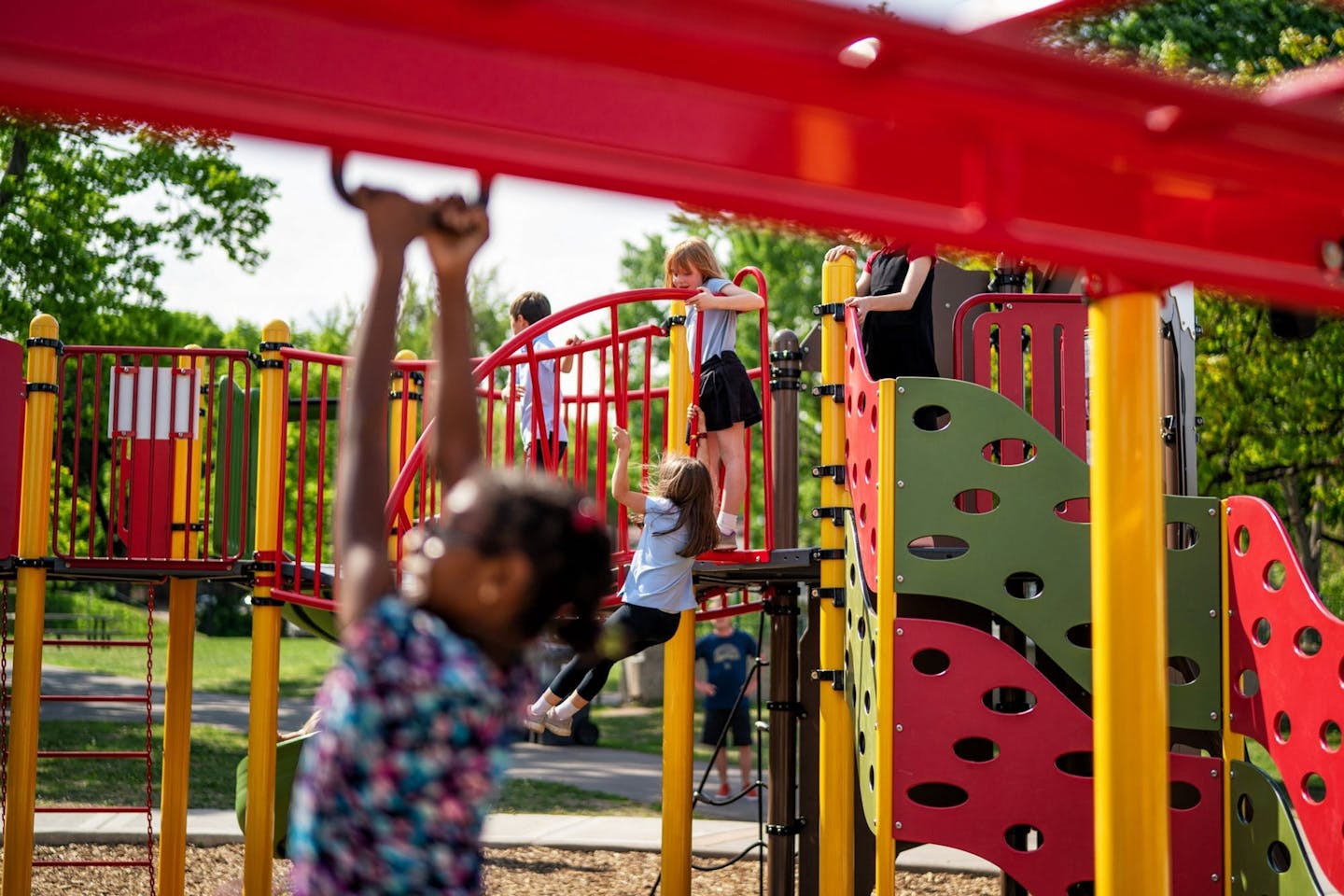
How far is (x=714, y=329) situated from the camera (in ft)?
20.7

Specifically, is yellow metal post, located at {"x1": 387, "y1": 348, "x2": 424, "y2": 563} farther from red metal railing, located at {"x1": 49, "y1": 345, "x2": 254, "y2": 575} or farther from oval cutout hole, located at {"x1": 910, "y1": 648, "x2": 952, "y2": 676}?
oval cutout hole, located at {"x1": 910, "y1": 648, "x2": 952, "y2": 676}

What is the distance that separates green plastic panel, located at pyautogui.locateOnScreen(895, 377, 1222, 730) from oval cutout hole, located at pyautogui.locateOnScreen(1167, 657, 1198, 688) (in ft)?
0.06

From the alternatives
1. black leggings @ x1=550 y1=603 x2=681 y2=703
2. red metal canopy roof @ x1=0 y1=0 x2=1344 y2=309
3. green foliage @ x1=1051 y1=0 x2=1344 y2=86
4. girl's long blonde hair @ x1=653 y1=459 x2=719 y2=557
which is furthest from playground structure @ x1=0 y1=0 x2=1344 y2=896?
green foliage @ x1=1051 y1=0 x2=1344 y2=86

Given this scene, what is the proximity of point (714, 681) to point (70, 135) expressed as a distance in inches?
397

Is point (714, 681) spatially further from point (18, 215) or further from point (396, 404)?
point (18, 215)

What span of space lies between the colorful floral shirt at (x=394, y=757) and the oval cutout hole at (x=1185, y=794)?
4000 millimetres

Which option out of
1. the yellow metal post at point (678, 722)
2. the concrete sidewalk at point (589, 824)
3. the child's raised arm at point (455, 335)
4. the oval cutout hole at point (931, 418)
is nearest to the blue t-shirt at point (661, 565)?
the yellow metal post at point (678, 722)

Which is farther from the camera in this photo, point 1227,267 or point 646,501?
point 646,501

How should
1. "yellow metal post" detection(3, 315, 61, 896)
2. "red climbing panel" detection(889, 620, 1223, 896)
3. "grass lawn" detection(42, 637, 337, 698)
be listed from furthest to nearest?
"grass lawn" detection(42, 637, 337, 698), "yellow metal post" detection(3, 315, 61, 896), "red climbing panel" detection(889, 620, 1223, 896)

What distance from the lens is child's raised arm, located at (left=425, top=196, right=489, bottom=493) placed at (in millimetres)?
1813

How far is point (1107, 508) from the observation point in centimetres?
255

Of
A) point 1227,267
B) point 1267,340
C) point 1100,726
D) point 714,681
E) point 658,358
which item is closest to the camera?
point 1227,267

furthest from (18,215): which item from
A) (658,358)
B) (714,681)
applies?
(658,358)

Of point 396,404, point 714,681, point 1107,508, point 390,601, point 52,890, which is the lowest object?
point 52,890
